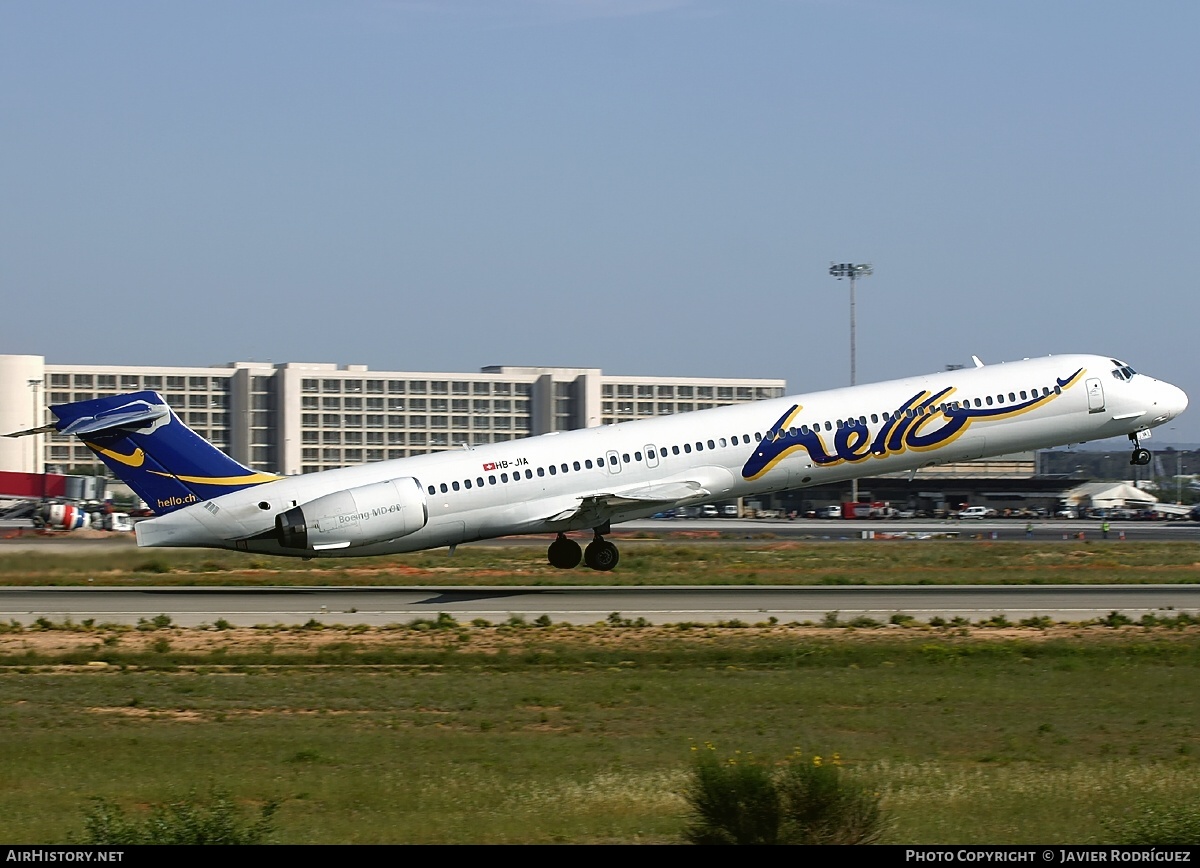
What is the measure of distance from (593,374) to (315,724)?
127 meters

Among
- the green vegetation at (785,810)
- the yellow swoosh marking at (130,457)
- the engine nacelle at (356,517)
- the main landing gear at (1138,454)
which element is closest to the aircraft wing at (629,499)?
the engine nacelle at (356,517)

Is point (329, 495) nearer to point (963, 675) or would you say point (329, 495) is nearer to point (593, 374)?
Answer: point (963, 675)

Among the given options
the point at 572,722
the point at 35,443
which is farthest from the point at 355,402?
the point at 572,722

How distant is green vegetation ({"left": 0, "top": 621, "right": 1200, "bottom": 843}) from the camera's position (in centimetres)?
1200

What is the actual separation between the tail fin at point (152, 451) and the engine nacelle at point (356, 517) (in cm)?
205

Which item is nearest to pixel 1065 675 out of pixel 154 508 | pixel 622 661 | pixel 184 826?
pixel 622 661

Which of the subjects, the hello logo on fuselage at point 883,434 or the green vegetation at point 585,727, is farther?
the hello logo on fuselage at point 883,434

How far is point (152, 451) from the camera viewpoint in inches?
1345

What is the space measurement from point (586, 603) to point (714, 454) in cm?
700

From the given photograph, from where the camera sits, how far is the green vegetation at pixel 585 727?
39.4ft

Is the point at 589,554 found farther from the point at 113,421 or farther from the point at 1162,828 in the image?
the point at 1162,828

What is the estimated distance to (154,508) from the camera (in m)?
34.5

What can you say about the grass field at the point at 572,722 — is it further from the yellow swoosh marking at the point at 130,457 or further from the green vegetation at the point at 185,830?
the yellow swoosh marking at the point at 130,457

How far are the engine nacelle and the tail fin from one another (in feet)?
6.71
